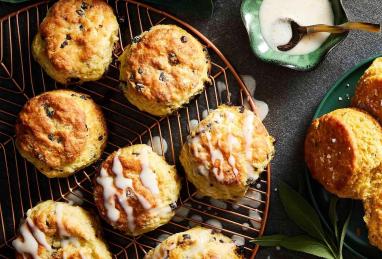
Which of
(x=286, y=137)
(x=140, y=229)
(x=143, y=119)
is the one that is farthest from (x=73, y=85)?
(x=286, y=137)

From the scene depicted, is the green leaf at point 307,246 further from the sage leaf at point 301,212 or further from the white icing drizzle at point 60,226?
the white icing drizzle at point 60,226

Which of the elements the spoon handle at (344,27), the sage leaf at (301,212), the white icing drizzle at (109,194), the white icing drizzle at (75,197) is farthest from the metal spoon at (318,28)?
the white icing drizzle at (75,197)

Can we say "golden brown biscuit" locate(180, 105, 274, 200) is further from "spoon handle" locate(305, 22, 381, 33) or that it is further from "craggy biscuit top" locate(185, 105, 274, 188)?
"spoon handle" locate(305, 22, 381, 33)

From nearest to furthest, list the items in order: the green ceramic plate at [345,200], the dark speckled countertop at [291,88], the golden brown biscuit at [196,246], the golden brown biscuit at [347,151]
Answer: the golden brown biscuit at [347,151] < the golden brown biscuit at [196,246] < the green ceramic plate at [345,200] < the dark speckled countertop at [291,88]

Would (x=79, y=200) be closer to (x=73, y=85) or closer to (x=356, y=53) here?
(x=73, y=85)

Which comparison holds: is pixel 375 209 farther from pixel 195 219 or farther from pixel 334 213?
pixel 195 219

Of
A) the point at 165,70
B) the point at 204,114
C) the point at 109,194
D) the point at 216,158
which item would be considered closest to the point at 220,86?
the point at 204,114
